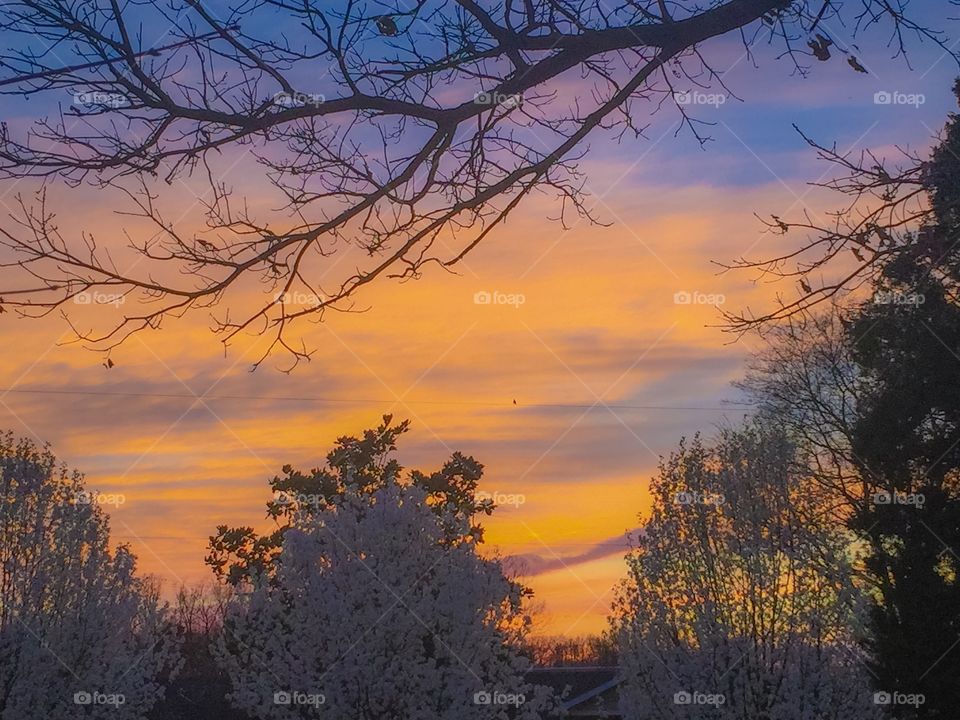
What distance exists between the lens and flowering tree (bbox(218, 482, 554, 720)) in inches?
783

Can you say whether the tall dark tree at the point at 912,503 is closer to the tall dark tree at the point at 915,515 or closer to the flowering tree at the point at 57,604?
the tall dark tree at the point at 915,515

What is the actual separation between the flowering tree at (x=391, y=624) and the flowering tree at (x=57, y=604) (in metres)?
4.09

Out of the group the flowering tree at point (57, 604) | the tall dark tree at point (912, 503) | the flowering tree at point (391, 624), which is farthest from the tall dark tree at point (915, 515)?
the flowering tree at point (57, 604)

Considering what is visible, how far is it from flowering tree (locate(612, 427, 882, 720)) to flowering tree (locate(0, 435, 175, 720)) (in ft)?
37.6

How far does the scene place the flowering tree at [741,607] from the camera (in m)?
18.8

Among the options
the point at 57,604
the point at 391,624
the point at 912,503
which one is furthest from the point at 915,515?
the point at 57,604

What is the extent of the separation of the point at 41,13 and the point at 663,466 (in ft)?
55.8

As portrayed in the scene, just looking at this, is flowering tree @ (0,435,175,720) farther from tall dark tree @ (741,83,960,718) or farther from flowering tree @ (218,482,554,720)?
tall dark tree @ (741,83,960,718)

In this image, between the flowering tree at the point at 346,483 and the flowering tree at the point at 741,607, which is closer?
the flowering tree at the point at 741,607

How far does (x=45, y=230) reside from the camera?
266 inches

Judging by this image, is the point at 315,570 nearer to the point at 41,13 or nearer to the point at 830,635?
the point at 830,635

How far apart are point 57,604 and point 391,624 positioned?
8.28 metres

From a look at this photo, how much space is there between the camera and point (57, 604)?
937 inches

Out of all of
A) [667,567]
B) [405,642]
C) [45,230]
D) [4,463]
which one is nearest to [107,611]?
[4,463]
